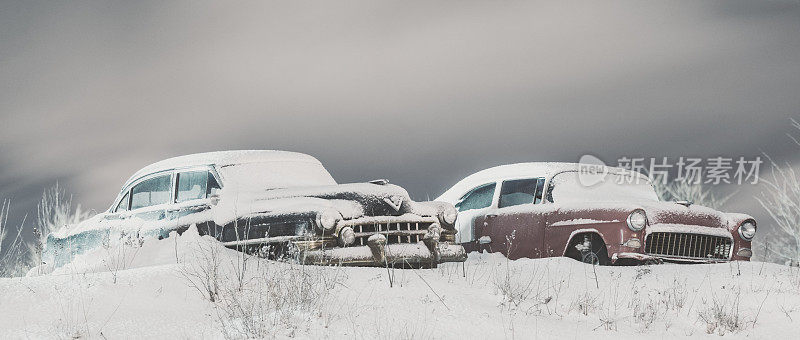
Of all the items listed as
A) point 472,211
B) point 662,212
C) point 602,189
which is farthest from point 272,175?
point 662,212

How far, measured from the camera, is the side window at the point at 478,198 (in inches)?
419

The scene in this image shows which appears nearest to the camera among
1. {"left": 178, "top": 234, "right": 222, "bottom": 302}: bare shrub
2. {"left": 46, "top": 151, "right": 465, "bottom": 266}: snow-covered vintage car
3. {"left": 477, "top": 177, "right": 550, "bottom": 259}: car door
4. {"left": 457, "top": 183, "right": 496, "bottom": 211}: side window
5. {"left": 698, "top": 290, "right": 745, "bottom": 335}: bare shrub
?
{"left": 178, "top": 234, "right": 222, "bottom": 302}: bare shrub

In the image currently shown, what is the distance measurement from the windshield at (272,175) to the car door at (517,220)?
2.10 m

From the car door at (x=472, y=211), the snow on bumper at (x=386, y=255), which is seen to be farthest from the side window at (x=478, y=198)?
the snow on bumper at (x=386, y=255)

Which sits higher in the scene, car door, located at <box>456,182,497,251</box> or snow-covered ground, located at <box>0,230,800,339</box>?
car door, located at <box>456,182,497,251</box>

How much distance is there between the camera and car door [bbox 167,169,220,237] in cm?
855

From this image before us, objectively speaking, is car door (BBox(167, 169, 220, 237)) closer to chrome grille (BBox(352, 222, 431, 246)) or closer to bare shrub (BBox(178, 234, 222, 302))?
bare shrub (BBox(178, 234, 222, 302))

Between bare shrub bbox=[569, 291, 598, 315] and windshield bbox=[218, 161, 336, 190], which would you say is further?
windshield bbox=[218, 161, 336, 190]

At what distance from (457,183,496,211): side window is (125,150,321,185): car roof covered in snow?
2263mm

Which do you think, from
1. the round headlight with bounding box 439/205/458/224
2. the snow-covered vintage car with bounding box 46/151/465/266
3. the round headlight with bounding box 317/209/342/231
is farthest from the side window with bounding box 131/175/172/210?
the round headlight with bounding box 439/205/458/224

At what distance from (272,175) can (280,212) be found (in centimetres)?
122

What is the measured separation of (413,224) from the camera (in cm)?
881

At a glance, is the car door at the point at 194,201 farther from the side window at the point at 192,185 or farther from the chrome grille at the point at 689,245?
the chrome grille at the point at 689,245

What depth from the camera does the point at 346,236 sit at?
806 cm
